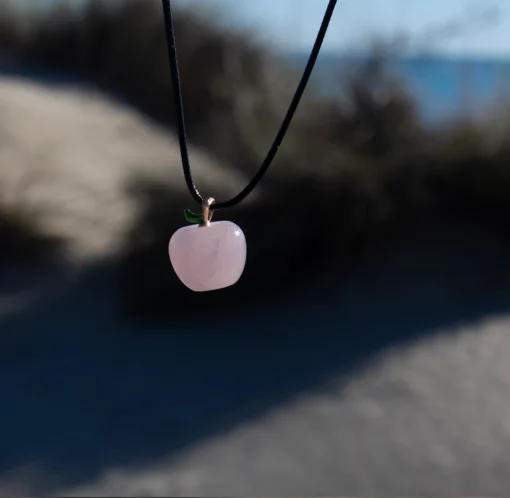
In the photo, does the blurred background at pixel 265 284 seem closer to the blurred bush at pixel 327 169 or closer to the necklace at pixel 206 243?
the blurred bush at pixel 327 169

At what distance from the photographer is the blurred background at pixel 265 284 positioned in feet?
3.98

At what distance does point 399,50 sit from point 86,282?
96 centimetres

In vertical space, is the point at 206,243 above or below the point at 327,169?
above

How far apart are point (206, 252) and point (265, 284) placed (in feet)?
3.72

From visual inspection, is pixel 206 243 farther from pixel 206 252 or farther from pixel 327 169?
pixel 327 169

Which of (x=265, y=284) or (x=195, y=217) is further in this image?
(x=265, y=284)

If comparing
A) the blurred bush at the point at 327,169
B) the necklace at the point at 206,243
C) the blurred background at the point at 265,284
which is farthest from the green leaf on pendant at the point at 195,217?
the blurred bush at the point at 327,169

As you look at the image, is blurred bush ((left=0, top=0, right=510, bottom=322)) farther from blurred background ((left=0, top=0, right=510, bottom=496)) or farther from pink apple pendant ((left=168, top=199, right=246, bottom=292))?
pink apple pendant ((left=168, top=199, right=246, bottom=292))

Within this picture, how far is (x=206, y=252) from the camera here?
1.74ft

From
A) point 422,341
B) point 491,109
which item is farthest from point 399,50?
point 422,341

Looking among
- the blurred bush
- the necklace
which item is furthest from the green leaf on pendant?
the blurred bush

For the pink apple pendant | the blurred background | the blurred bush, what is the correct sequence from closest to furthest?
the pink apple pendant, the blurred background, the blurred bush

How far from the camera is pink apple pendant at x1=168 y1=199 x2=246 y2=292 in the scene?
532mm

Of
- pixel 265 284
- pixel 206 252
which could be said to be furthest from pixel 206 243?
pixel 265 284
